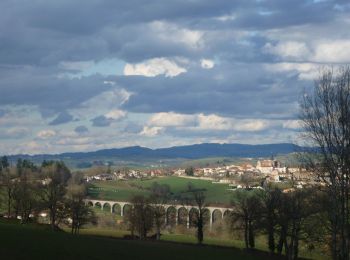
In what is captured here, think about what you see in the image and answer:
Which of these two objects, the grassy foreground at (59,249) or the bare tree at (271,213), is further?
the bare tree at (271,213)

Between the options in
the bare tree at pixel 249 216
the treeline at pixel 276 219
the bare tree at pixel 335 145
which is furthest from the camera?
the bare tree at pixel 249 216

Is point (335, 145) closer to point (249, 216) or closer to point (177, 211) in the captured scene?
point (249, 216)

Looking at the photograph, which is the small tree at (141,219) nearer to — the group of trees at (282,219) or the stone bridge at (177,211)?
the stone bridge at (177,211)

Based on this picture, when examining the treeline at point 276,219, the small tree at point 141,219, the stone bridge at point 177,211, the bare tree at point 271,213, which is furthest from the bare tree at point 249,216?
the small tree at point 141,219

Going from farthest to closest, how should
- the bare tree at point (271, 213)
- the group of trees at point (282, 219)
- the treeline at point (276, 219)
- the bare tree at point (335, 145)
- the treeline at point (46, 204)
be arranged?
the treeline at point (46, 204), the bare tree at point (271, 213), the group of trees at point (282, 219), the treeline at point (276, 219), the bare tree at point (335, 145)

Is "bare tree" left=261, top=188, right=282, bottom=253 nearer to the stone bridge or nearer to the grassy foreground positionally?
the grassy foreground

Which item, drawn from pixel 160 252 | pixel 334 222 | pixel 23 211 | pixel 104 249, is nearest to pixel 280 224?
pixel 160 252

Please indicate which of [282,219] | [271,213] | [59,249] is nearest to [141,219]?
[271,213]

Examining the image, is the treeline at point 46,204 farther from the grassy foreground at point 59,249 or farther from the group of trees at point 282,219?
the grassy foreground at point 59,249

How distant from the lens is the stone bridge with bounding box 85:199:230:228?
12122 cm

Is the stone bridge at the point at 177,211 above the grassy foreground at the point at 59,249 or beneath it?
beneath

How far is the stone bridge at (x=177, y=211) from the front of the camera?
121219mm

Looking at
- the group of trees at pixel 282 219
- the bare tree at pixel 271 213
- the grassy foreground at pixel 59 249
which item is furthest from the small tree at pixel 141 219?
the grassy foreground at pixel 59 249

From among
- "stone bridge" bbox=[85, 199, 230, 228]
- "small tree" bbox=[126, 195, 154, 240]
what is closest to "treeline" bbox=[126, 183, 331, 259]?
"small tree" bbox=[126, 195, 154, 240]
